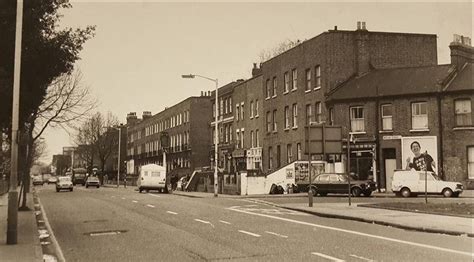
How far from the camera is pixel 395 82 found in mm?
39719

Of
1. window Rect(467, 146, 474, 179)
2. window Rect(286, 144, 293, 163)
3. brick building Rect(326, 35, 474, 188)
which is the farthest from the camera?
window Rect(286, 144, 293, 163)

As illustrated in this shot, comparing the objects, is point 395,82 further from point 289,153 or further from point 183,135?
point 183,135

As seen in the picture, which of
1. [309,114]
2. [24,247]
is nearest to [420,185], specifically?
[309,114]

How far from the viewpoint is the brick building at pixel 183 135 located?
74000 mm

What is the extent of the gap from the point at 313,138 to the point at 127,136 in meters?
93.2

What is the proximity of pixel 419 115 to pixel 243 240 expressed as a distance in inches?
1072

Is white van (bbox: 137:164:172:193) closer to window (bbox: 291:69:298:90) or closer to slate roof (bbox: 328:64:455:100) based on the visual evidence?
window (bbox: 291:69:298:90)

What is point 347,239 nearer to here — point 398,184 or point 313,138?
point 313,138

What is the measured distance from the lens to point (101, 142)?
9950cm

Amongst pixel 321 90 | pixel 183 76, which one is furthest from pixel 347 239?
pixel 321 90

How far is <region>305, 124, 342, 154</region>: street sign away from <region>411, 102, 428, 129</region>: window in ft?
46.5

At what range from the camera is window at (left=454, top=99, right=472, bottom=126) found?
36.2 m

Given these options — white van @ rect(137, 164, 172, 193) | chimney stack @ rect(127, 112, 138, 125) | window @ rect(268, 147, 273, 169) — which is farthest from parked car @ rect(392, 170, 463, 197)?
chimney stack @ rect(127, 112, 138, 125)

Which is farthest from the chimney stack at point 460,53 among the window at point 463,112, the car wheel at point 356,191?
the car wheel at point 356,191
